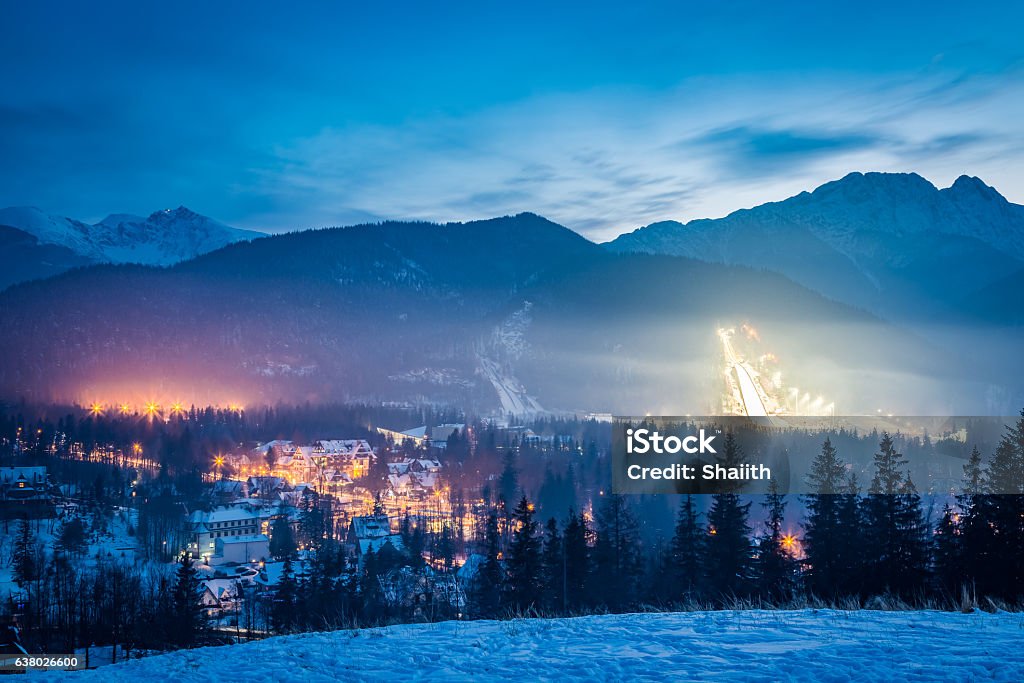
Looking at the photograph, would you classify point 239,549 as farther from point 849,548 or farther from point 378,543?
point 849,548

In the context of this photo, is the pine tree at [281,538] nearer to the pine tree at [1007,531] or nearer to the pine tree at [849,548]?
the pine tree at [849,548]

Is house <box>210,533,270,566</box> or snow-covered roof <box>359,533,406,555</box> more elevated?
snow-covered roof <box>359,533,406,555</box>

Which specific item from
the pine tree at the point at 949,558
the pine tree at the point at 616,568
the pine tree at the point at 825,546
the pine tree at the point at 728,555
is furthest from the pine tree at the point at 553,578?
the pine tree at the point at 949,558

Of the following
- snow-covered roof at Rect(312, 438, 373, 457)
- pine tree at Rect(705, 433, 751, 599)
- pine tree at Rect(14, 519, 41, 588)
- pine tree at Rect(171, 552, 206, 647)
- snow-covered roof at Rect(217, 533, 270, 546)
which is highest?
pine tree at Rect(705, 433, 751, 599)

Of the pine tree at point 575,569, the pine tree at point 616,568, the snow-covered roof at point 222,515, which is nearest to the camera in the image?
the pine tree at point 575,569

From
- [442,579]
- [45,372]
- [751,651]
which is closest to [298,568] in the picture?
[442,579]

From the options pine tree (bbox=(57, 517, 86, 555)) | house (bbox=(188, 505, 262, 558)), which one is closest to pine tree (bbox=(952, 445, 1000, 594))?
pine tree (bbox=(57, 517, 86, 555))

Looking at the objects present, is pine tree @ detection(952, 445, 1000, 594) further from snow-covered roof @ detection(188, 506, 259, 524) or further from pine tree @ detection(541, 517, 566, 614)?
snow-covered roof @ detection(188, 506, 259, 524)

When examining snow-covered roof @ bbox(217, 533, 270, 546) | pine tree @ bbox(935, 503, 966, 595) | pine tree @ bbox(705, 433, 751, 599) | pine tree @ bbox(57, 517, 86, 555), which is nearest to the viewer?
pine tree @ bbox(935, 503, 966, 595)

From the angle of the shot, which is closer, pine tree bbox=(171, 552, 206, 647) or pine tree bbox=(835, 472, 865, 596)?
pine tree bbox=(835, 472, 865, 596)
